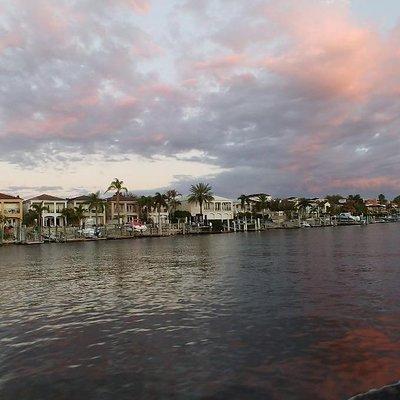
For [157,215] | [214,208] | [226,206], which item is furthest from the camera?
[226,206]

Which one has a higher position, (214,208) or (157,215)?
(214,208)

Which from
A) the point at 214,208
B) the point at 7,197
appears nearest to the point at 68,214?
the point at 7,197

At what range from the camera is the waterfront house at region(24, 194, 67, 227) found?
473 ft

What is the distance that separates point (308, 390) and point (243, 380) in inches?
61.4

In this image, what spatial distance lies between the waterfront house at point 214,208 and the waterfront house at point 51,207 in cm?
4516

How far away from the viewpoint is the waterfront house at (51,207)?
473ft

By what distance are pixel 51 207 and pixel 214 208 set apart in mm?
60357

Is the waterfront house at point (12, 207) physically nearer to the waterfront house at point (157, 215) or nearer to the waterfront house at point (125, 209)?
the waterfront house at point (125, 209)

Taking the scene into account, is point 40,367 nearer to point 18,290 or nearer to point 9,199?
point 18,290

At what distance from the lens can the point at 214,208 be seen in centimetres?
16712

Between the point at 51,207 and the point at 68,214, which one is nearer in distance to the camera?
the point at 68,214

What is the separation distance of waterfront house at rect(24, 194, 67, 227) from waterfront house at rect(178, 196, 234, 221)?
45156mm

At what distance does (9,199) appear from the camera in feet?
393

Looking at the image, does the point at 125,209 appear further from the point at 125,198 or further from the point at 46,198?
the point at 46,198
